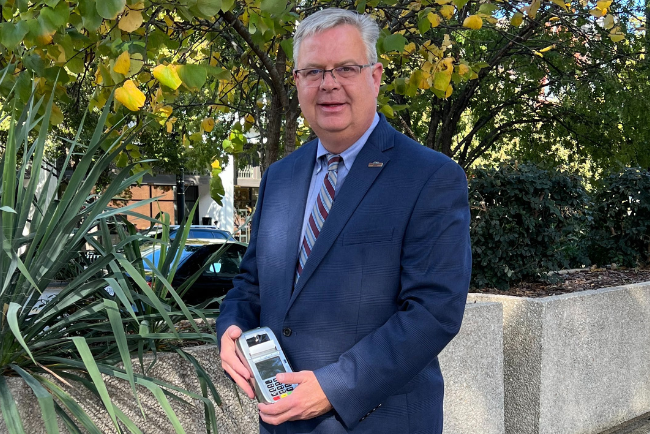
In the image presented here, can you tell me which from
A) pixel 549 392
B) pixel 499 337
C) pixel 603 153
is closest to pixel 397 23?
pixel 499 337

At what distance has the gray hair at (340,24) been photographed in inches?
79.3

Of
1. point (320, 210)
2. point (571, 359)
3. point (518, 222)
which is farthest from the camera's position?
point (518, 222)

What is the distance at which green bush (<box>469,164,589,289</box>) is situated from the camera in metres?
5.64

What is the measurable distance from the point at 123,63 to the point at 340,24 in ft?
4.66

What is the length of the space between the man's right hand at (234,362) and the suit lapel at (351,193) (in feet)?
0.62

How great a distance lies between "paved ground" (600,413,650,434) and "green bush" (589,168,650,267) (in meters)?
2.38

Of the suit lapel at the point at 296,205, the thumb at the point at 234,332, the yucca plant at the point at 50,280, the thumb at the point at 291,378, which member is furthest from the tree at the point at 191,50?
the thumb at the point at 291,378

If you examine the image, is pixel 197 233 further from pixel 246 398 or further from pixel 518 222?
pixel 246 398

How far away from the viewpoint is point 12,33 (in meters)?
2.87

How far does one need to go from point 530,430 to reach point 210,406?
2643 millimetres

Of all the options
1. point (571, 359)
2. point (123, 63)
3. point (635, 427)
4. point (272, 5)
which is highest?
point (272, 5)

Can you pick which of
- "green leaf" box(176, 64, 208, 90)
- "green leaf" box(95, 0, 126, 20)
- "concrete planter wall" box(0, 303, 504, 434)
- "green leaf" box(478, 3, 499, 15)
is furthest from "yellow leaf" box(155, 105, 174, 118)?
"green leaf" box(478, 3, 499, 15)

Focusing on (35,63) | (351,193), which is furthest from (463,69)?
(351,193)

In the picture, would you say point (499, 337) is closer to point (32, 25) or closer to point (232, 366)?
point (232, 366)
